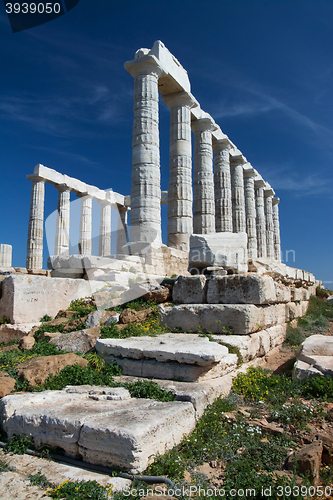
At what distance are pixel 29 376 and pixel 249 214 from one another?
23.5m

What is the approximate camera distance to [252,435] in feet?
9.96

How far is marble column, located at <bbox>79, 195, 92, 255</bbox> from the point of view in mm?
25000

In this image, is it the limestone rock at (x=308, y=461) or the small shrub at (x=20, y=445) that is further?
the small shrub at (x=20, y=445)

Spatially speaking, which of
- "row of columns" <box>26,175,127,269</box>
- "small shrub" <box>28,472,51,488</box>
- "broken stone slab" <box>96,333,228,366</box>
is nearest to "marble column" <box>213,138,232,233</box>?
"row of columns" <box>26,175,127,269</box>

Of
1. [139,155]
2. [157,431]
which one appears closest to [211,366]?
[157,431]

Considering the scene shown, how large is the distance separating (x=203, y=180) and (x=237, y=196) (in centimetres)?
571

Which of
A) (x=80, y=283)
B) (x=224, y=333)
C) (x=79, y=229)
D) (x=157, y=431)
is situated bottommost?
(x=157, y=431)

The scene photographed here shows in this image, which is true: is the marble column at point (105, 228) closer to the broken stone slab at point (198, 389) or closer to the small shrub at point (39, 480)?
the broken stone slab at point (198, 389)

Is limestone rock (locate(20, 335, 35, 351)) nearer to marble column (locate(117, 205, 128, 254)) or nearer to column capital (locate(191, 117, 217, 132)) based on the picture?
column capital (locate(191, 117, 217, 132))

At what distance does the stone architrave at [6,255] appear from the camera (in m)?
20.6

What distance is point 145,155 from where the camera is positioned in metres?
13.8

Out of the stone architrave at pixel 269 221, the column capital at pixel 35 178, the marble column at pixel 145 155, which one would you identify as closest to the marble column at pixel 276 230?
the stone architrave at pixel 269 221

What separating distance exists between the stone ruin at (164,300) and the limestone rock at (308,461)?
3.00ft

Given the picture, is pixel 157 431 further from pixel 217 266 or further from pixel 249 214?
pixel 249 214
